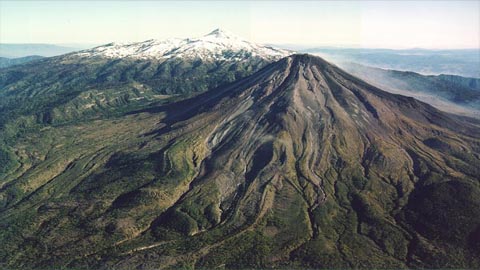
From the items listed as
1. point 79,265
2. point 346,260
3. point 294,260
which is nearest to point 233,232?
point 294,260

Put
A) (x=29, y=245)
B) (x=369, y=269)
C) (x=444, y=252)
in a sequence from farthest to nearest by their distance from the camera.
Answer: (x=29, y=245) → (x=444, y=252) → (x=369, y=269)

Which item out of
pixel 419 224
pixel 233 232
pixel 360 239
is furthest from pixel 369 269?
pixel 233 232

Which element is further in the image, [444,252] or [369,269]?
[444,252]

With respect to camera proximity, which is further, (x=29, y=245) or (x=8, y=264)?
(x=29, y=245)

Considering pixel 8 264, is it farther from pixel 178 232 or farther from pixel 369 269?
pixel 369 269

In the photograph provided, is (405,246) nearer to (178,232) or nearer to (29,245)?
(178,232)

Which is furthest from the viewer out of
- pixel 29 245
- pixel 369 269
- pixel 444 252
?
pixel 29 245

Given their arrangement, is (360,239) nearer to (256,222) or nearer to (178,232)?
(256,222)
